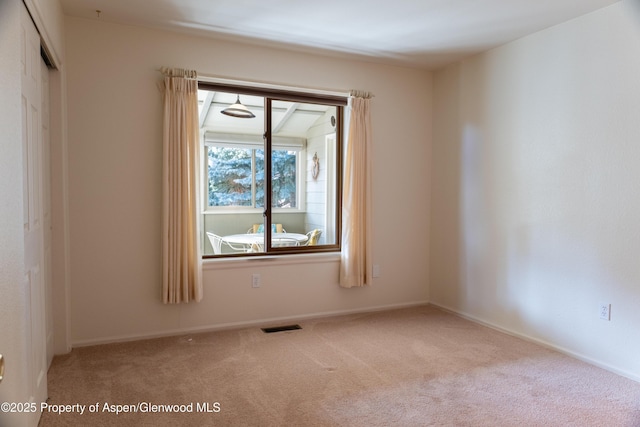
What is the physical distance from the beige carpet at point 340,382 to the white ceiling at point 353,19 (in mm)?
2569

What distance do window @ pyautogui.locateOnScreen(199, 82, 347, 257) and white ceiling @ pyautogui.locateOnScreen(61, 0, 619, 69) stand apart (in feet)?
2.07

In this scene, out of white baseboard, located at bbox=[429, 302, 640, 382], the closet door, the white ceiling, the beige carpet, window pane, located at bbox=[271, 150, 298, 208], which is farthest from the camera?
window pane, located at bbox=[271, 150, 298, 208]

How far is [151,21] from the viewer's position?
3.25m

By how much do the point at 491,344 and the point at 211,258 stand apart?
251 cm

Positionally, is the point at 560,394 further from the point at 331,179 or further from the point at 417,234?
the point at 331,179

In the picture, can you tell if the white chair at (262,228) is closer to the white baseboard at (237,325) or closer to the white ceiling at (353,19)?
the white baseboard at (237,325)

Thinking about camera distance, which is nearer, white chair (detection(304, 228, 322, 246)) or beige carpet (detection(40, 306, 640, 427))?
beige carpet (detection(40, 306, 640, 427))

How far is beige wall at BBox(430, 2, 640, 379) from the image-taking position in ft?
9.34

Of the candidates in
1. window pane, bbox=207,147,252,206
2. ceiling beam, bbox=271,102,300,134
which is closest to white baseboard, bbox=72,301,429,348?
window pane, bbox=207,147,252,206

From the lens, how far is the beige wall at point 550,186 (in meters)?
2.85

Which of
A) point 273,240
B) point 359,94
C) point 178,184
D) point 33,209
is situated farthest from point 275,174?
point 33,209

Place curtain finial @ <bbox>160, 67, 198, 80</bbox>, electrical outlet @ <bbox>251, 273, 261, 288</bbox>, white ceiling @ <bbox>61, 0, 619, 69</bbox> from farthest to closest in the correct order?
electrical outlet @ <bbox>251, 273, 261, 288</bbox> < curtain finial @ <bbox>160, 67, 198, 80</bbox> < white ceiling @ <bbox>61, 0, 619, 69</bbox>

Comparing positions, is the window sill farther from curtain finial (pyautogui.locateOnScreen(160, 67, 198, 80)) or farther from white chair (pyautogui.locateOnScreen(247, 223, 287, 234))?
curtain finial (pyautogui.locateOnScreen(160, 67, 198, 80))

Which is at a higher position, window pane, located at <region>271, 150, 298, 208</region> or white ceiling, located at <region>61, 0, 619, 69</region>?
white ceiling, located at <region>61, 0, 619, 69</region>
